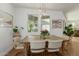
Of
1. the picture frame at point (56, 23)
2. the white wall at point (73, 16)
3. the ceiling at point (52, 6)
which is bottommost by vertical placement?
the picture frame at point (56, 23)

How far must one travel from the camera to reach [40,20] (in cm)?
180

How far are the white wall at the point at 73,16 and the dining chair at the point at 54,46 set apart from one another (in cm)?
34

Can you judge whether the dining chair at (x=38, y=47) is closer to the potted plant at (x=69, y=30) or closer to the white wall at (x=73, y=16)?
the potted plant at (x=69, y=30)

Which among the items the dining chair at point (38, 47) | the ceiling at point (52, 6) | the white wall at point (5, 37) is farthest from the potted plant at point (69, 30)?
the white wall at point (5, 37)

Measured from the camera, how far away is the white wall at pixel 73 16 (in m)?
1.75

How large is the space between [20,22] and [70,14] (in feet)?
2.50

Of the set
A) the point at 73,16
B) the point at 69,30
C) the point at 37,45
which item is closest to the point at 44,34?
the point at 37,45

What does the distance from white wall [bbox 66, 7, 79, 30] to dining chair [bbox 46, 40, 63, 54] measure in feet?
→ 1.12

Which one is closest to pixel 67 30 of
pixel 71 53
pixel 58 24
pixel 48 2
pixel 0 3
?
pixel 58 24

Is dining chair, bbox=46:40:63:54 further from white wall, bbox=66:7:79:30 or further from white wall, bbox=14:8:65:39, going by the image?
white wall, bbox=66:7:79:30

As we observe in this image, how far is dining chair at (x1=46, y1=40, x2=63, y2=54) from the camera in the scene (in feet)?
5.94

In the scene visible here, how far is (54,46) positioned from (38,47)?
0.82 feet

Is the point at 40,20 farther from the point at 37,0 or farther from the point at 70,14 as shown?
the point at 70,14

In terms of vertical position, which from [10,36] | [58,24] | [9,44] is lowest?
[9,44]
